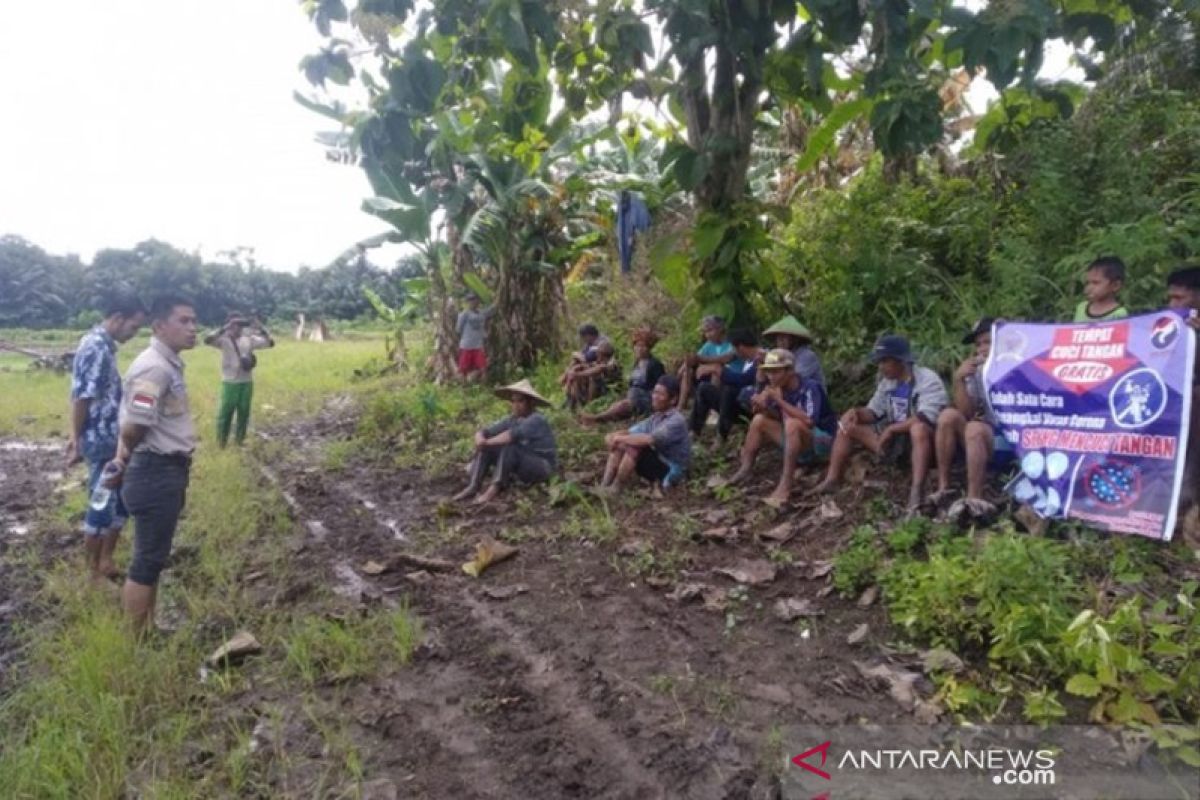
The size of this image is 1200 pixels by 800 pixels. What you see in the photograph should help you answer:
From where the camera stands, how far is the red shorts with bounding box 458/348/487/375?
39.2ft

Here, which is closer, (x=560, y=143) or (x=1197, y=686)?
(x=1197, y=686)

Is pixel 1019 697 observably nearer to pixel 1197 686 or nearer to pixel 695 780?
pixel 1197 686

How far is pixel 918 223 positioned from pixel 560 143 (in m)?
5.45

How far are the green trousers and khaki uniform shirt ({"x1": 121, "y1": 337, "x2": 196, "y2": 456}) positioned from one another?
17.1 feet

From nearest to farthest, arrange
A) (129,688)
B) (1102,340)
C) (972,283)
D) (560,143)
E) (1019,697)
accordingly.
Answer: (1019,697), (129,688), (1102,340), (972,283), (560,143)

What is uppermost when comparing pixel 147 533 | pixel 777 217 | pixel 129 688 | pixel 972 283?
pixel 777 217

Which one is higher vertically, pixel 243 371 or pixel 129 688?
pixel 243 371

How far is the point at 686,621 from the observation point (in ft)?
14.3

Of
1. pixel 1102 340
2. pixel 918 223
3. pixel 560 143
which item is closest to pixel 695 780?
pixel 1102 340

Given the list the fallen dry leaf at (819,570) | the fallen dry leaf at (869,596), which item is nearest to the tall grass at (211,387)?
the fallen dry leaf at (819,570)

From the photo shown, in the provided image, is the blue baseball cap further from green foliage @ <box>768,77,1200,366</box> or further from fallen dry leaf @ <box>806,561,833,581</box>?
fallen dry leaf @ <box>806,561,833,581</box>

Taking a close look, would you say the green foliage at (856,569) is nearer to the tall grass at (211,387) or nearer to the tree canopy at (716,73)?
the tree canopy at (716,73)

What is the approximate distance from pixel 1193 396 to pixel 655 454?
11.5 feet

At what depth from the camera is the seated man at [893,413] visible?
17.5ft
